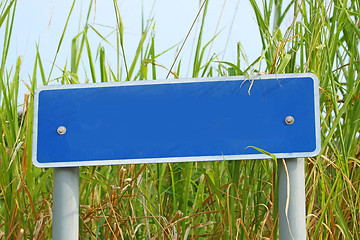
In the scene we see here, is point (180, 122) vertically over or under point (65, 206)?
over

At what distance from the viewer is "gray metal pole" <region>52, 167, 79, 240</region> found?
0.90m

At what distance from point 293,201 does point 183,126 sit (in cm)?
28

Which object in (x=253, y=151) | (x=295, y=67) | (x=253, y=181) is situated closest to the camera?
(x=253, y=151)

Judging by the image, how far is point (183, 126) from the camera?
2.88 feet

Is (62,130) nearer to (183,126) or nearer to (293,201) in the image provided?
(183,126)

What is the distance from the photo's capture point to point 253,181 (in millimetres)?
1107

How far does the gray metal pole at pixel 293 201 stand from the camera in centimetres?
87

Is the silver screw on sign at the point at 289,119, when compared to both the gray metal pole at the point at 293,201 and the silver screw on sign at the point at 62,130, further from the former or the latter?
the silver screw on sign at the point at 62,130

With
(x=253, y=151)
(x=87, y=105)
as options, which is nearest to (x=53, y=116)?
(x=87, y=105)

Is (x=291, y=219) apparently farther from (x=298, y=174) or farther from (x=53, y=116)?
(x=53, y=116)

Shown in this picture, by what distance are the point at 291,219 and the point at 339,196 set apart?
0.23 m

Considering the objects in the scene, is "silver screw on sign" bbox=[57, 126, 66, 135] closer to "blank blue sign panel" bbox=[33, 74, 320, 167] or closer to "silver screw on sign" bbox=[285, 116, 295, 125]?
"blank blue sign panel" bbox=[33, 74, 320, 167]

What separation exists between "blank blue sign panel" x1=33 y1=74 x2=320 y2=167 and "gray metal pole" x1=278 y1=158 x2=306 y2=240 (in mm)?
39

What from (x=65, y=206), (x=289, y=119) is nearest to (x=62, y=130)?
(x=65, y=206)
